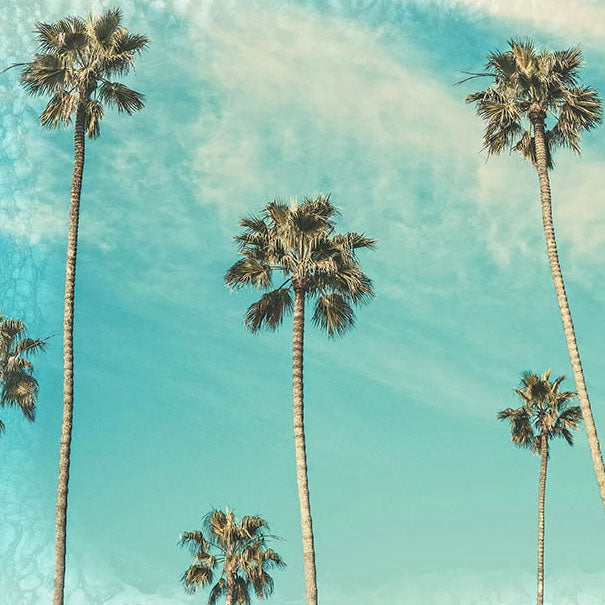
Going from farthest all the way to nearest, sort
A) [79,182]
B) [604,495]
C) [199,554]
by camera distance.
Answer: [199,554] → [79,182] → [604,495]

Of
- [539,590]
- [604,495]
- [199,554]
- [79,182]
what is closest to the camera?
[604,495]

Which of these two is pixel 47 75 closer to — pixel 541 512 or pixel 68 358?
pixel 68 358

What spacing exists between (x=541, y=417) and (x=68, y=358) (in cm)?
3377

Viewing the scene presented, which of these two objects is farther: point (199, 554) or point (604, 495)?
point (199, 554)

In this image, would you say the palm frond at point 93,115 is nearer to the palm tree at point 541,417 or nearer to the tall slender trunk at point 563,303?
the tall slender trunk at point 563,303

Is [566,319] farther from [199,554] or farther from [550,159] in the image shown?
[199,554]

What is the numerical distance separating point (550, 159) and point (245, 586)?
21.9m

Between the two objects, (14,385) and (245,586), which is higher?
(14,385)

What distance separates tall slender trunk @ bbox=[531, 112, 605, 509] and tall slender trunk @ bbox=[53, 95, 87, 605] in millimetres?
15558

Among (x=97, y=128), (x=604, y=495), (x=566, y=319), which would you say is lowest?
(x=604, y=495)

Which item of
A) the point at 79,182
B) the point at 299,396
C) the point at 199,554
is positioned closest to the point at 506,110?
the point at 299,396

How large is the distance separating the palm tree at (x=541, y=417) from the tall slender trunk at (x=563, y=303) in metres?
22.4

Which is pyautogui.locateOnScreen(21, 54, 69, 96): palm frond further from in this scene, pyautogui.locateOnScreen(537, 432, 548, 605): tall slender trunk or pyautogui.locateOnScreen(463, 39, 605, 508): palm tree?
pyautogui.locateOnScreen(537, 432, 548, 605): tall slender trunk

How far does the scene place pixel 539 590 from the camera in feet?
180
